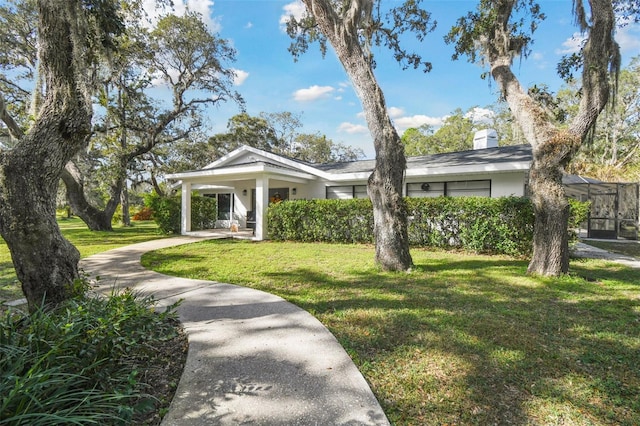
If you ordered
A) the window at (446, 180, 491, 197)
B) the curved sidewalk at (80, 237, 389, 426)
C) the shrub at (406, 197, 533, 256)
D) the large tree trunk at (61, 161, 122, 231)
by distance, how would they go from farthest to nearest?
the large tree trunk at (61, 161, 122, 231) → the window at (446, 180, 491, 197) → the shrub at (406, 197, 533, 256) → the curved sidewalk at (80, 237, 389, 426)

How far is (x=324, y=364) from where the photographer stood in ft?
8.97

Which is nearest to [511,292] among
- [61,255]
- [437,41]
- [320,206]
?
[61,255]

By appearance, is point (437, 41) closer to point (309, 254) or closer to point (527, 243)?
point (527, 243)

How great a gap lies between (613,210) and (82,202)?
24790mm

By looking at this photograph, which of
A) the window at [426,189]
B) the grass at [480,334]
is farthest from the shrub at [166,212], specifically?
A: the window at [426,189]

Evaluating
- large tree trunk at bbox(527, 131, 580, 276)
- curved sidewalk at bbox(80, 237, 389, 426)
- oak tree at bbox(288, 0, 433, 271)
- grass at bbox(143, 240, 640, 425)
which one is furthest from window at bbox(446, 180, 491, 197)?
curved sidewalk at bbox(80, 237, 389, 426)

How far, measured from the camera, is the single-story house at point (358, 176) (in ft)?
34.4

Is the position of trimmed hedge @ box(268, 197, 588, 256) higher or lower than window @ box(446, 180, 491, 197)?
lower

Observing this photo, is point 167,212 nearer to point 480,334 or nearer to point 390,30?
point 390,30

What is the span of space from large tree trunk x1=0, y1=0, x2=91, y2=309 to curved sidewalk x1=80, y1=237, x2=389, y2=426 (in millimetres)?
1477

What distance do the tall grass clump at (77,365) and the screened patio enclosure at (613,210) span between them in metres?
17.1

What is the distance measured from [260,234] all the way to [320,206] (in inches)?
108

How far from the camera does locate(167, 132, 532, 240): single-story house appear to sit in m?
10.5

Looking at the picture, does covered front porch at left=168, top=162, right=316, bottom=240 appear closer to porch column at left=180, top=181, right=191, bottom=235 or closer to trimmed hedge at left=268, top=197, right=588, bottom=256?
porch column at left=180, top=181, right=191, bottom=235
